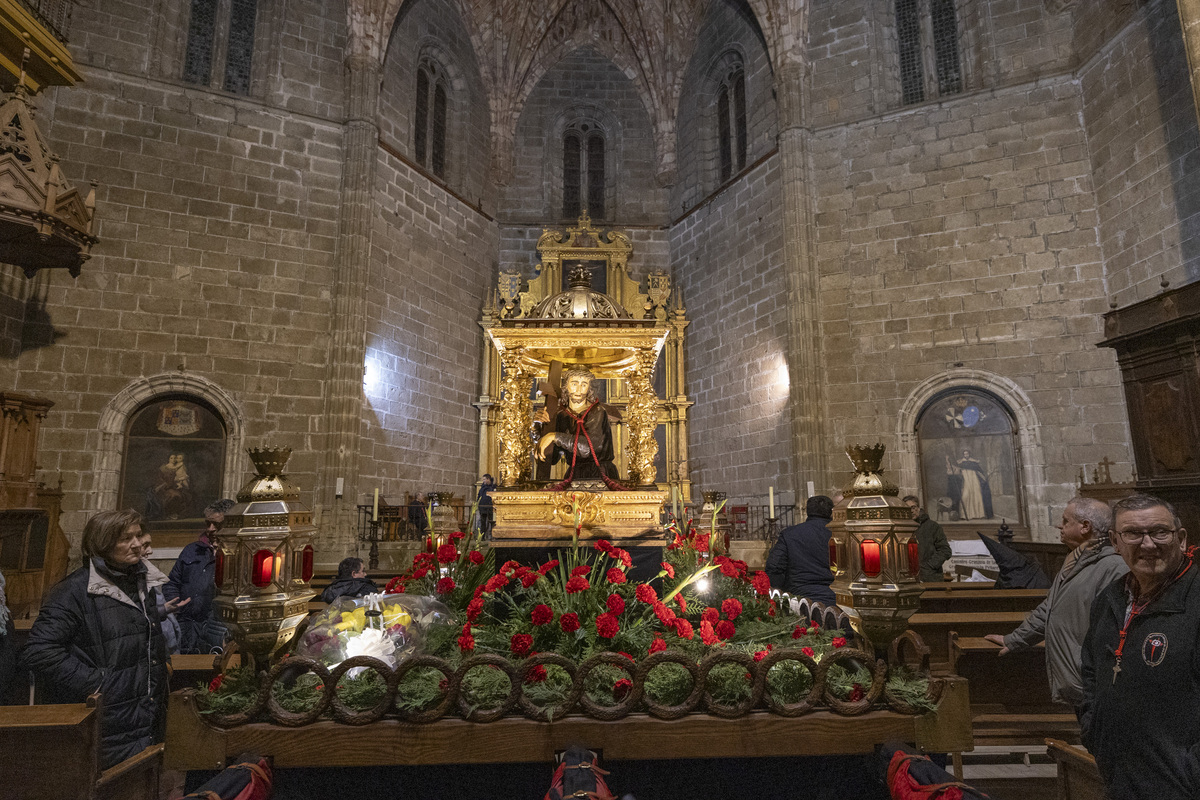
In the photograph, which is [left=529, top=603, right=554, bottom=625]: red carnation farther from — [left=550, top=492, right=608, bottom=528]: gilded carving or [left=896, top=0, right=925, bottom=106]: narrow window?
[left=896, top=0, right=925, bottom=106]: narrow window

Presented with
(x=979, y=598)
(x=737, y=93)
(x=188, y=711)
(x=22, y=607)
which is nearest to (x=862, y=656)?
(x=188, y=711)

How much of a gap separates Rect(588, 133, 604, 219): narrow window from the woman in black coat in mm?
14121

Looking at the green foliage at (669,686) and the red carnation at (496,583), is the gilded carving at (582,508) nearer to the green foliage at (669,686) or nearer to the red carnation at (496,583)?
the red carnation at (496,583)

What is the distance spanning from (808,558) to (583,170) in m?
13.1

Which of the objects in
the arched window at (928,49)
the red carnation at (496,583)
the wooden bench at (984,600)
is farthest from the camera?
the arched window at (928,49)

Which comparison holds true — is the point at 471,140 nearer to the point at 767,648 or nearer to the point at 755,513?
the point at 755,513

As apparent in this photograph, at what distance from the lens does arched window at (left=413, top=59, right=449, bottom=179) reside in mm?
14031

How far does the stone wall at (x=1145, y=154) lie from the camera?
8.97 meters

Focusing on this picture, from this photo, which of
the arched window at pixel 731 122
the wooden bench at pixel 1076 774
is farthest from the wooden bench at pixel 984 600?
the arched window at pixel 731 122

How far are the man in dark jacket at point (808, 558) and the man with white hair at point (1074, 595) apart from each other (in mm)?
1388

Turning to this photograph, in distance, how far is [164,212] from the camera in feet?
35.5

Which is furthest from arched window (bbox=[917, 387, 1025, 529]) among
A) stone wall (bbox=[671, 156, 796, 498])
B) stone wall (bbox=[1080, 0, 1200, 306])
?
stone wall (bbox=[1080, 0, 1200, 306])

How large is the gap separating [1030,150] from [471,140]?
1041 cm

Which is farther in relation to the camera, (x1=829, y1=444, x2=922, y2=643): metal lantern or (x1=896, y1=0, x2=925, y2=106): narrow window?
(x1=896, y1=0, x2=925, y2=106): narrow window
